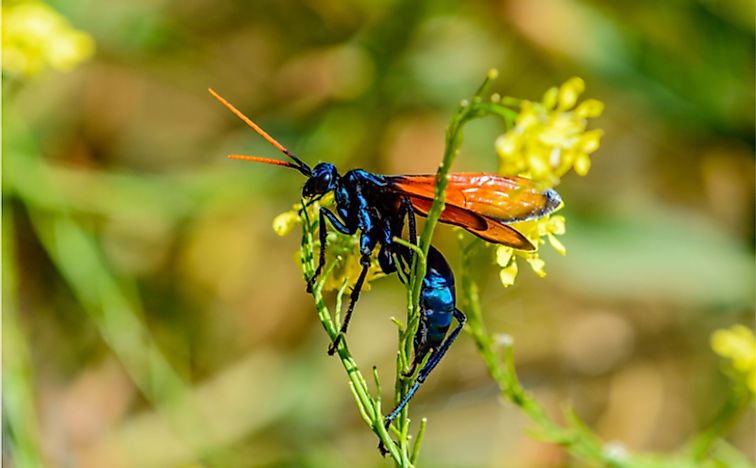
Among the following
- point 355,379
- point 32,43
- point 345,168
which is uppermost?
point 345,168

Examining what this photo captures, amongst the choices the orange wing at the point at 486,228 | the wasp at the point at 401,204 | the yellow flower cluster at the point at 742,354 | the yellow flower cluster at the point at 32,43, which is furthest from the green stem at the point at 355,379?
the yellow flower cluster at the point at 32,43

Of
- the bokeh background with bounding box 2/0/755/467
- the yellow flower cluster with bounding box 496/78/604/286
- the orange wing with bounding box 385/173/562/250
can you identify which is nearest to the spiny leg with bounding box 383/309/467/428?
the orange wing with bounding box 385/173/562/250

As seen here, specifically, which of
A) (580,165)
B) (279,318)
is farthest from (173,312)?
(580,165)

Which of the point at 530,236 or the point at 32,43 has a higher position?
the point at 32,43

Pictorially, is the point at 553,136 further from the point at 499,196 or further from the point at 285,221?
the point at 285,221

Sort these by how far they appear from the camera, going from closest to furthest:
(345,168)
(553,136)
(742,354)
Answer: (553,136)
(742,354)
(345,168)

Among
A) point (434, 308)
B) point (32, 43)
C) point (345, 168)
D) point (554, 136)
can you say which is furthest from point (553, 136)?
point (345, 168)

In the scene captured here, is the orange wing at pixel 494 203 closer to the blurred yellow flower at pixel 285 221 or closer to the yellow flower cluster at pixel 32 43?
the blurred yellow flower at pixel 285 221

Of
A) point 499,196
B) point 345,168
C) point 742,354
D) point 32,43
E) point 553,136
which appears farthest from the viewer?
point 345,168
